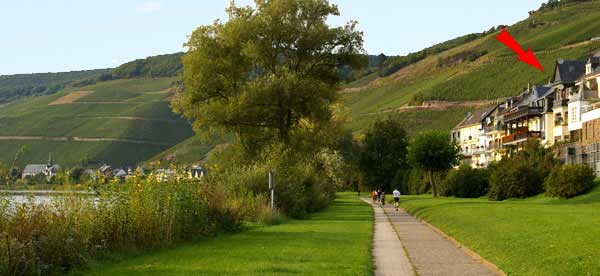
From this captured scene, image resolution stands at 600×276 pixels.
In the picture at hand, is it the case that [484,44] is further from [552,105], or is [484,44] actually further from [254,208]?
[254,208]

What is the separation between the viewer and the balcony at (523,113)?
89.9 meters

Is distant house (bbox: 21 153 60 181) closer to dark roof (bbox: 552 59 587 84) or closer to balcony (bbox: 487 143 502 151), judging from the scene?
dark roof (bbox: 552 59 587 84)

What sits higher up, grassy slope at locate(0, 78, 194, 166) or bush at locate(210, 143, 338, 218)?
grassy slope at locate(0, 78, 194, 166)

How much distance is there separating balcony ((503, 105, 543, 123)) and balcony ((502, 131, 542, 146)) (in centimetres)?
190

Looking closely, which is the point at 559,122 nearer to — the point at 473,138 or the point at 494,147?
the point at 494,147

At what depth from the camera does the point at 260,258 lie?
19156 mm

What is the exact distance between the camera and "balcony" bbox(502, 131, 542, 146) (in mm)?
88125


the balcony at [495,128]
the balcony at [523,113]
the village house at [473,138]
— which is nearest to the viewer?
the balcony at [523,113]

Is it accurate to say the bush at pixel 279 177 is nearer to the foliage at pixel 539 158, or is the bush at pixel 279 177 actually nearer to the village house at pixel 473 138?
the foliage at pixel 539 158

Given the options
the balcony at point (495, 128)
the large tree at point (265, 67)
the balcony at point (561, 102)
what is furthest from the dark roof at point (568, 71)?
the large tree at point (265, 67)

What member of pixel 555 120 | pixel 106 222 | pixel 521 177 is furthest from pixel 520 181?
pixel 106 222

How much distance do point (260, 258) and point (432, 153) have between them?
222ft

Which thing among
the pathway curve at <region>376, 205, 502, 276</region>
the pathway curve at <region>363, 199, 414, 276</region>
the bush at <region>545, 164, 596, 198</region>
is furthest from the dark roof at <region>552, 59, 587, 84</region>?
the pathway curve at <region>376, 205, 502, 276</region>

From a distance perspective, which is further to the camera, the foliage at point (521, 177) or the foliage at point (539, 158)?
the foliage at point (539, 158)
